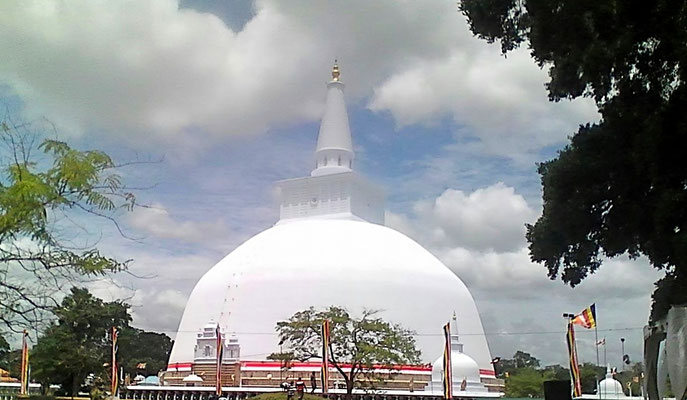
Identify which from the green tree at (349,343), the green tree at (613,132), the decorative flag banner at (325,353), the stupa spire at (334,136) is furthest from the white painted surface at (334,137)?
the green tree at (613,132)

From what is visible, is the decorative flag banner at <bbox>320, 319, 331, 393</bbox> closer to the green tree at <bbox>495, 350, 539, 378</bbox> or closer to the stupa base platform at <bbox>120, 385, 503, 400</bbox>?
the stupa base platform at <bbox>120, 385, 503, 400</bbox>

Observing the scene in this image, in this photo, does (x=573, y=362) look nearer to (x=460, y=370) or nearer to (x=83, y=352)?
(x=460, y=370)

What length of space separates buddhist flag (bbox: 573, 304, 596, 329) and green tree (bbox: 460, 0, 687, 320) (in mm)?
12145

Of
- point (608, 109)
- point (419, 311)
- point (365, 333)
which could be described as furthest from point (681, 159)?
point (419, 311)

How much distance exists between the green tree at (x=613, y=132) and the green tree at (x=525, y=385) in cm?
3881

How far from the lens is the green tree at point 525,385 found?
49.9 metres

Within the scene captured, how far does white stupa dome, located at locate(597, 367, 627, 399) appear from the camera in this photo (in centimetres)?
3211

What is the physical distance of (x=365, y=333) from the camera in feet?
102

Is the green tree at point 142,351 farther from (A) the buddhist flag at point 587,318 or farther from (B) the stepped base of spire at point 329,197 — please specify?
(A) the buddhist flag at point 587,318

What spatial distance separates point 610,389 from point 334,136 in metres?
20.4

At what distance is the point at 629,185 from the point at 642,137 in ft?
3.71

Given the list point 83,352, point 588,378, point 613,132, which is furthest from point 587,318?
point 588,378

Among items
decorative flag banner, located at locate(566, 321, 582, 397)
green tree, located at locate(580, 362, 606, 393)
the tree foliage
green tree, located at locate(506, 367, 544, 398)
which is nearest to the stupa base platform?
the tree foliage

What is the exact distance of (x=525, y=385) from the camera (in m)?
50.7
